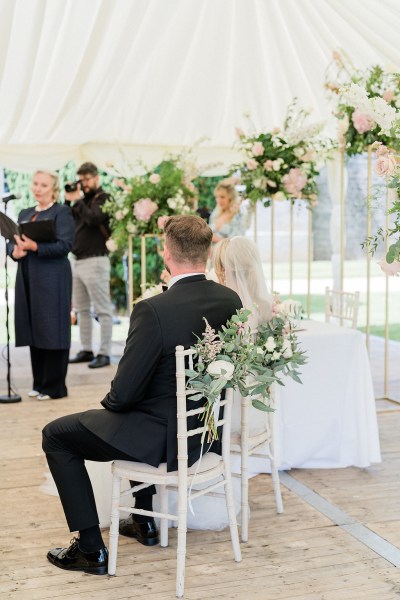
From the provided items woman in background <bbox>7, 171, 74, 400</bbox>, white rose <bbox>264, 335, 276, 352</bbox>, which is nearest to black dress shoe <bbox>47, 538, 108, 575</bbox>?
white rose <bbox>264, 335, 276, 352</bbox>

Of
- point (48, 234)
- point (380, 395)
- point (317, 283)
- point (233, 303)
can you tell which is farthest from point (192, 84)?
point (317, 283)

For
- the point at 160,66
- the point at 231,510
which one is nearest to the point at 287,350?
the point at 231,510

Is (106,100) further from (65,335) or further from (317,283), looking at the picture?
(317,283)

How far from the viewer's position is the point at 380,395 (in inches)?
250

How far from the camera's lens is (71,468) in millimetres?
3256

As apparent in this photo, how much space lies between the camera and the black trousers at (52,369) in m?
6.19

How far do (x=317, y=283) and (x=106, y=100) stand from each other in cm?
877

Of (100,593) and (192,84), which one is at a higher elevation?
(192,84)

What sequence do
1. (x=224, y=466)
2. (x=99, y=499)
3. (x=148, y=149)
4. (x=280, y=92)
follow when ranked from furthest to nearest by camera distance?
1. (x=148, y=149)
2. (x=280, y=92)
3. (x=99, y=499)
4. (x=224, y=466)

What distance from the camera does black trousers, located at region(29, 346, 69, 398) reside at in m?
6.19

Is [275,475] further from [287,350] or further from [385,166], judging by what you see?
[385,166]

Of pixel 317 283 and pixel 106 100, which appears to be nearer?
pixel 106 100

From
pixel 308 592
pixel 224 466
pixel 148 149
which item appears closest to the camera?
pixel 308 592

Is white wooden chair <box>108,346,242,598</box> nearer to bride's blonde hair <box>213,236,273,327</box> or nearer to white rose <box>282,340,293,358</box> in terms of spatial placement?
white rose <box>282,340,293,358</box>
